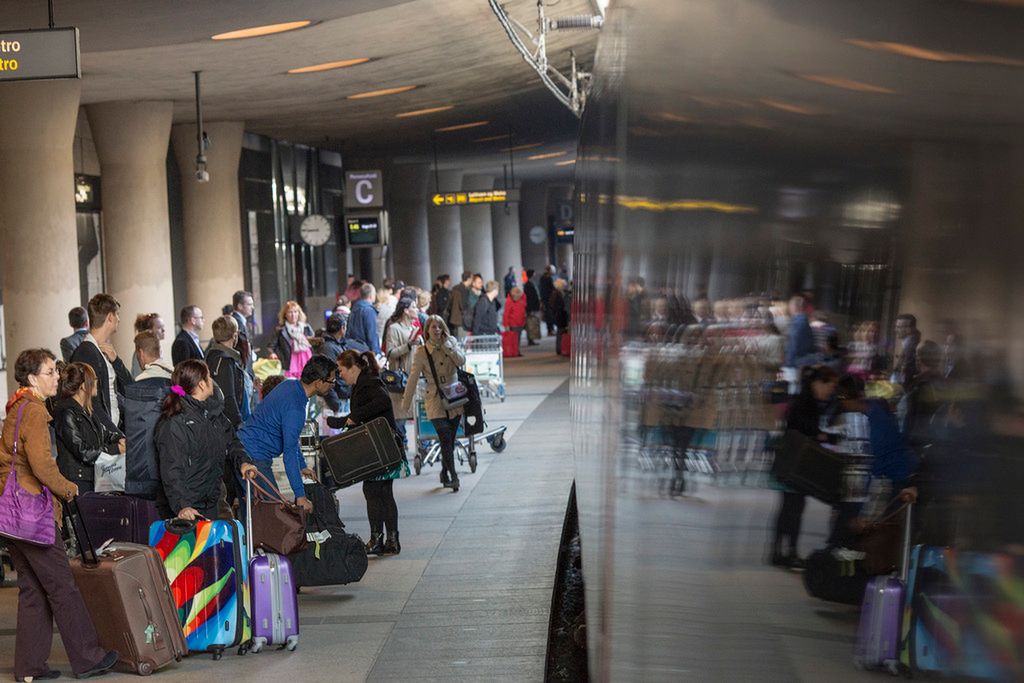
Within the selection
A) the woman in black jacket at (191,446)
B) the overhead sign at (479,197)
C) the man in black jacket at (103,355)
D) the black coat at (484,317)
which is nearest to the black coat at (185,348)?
the man in black jacket at (103,355)

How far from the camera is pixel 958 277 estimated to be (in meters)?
0.86

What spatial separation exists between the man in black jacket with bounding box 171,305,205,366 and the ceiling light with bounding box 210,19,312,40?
5019 millimetres

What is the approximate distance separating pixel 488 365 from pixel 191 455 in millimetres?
14187

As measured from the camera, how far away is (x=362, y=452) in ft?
34.4

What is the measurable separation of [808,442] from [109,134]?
22.8 meters

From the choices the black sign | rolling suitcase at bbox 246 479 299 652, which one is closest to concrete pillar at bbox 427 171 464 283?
the black sign

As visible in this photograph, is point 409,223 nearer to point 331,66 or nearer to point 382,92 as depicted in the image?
point 382,92

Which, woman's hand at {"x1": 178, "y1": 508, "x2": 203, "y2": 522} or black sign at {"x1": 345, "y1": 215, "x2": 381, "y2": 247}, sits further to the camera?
black sign at {"x1": 345, "y1": 215, "x2": 381, "y2": 247}

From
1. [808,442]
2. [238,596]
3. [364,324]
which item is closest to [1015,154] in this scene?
[808,442]

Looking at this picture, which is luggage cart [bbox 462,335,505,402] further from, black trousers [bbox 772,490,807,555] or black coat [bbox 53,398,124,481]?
black trousers [bbox 772,490,807,555]

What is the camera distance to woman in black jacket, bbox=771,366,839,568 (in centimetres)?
113

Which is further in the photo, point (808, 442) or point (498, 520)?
point (498, 520)

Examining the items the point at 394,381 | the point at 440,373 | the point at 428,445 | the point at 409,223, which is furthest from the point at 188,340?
the point at 409,223

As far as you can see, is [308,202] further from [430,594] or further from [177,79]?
[430,594]
